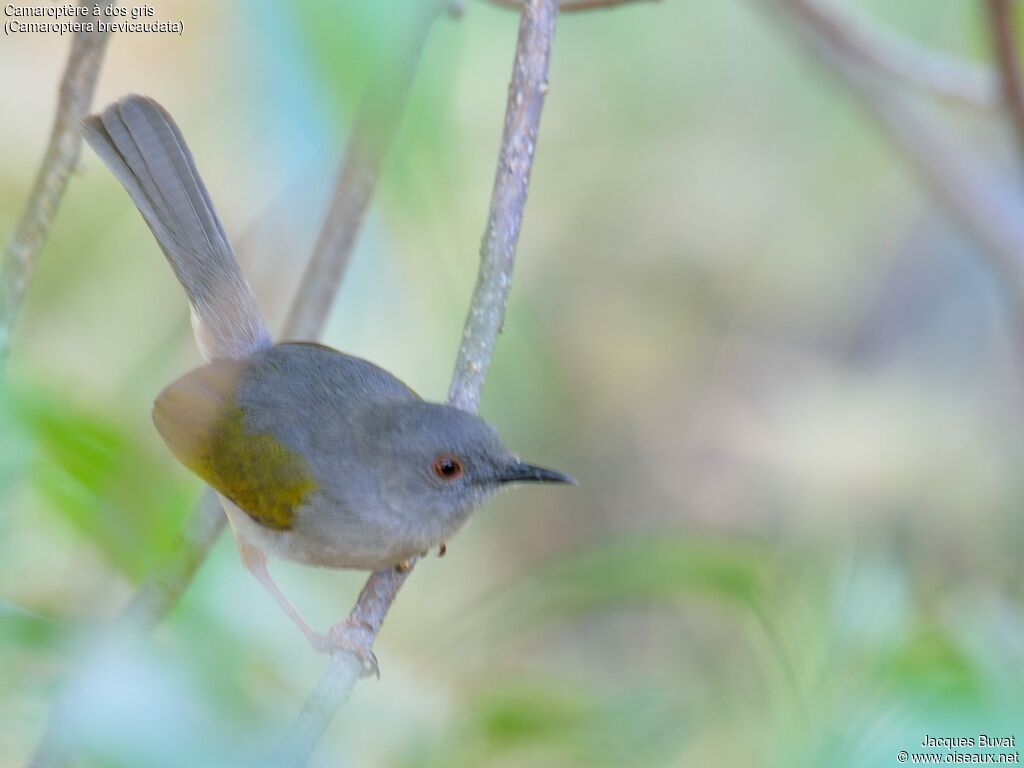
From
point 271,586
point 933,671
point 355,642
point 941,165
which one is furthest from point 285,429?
point 941,165

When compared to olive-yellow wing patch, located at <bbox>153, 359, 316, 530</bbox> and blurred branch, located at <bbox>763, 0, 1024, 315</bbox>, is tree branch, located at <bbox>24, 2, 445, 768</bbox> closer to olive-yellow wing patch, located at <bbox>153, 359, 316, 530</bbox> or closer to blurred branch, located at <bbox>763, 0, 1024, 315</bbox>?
olive-yellow wing patch, located at <bbox>153, 359, 316, 530</bbox>

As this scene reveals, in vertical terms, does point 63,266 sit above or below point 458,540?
above

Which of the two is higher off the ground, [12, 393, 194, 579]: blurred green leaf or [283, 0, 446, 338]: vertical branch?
[283, 0, 446, 338]: vertical branch

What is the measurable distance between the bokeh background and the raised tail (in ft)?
0.61

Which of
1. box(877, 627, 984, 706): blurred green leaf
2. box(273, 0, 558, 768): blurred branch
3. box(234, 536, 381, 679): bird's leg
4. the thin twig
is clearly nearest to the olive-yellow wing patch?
box(234, 536, 381, 679): bird's leg

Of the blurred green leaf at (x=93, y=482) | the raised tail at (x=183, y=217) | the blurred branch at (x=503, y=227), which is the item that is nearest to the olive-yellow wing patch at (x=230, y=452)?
the raised tail at (x=183, y=217)

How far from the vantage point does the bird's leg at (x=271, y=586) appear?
3185 mm

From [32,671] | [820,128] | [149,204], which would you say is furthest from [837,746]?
[820,128]

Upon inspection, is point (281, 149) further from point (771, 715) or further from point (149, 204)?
point (771, 715)

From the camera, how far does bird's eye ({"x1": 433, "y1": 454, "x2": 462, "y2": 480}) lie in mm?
3334

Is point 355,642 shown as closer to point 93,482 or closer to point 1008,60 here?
point 93,482

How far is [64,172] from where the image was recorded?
3.07m

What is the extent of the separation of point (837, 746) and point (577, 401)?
489cm

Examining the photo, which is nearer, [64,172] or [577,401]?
[64,172]
